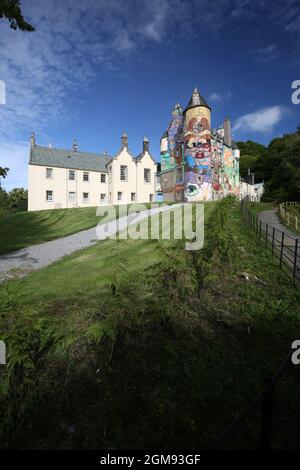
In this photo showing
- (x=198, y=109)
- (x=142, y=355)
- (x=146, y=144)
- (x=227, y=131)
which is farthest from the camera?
(x=227, y=131)

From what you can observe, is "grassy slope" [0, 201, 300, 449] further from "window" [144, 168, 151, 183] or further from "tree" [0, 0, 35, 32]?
"window" [144, 168, 151, 183]

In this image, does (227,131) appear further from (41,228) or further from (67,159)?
(41,228)

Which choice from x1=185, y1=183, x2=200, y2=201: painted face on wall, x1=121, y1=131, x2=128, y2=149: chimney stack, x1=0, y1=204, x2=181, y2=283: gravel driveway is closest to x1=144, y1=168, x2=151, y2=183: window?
x1=121, y1=131, x2=128, y2=149: chimney stack

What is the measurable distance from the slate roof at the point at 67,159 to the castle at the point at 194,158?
1119 cm

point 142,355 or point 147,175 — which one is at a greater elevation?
point 147,175

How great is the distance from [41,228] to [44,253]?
10.8m

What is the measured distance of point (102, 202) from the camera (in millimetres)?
43125

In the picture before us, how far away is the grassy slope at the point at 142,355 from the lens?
3830 millimetres

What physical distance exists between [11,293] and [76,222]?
16.1 m

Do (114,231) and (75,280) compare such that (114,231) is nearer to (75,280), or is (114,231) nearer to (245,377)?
(75,280)

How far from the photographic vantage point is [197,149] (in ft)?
114

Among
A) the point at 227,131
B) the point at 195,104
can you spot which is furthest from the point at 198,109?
the point at 227,131

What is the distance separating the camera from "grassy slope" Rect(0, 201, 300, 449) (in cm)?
383
